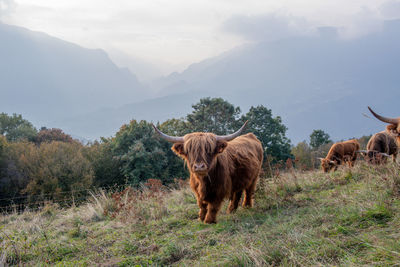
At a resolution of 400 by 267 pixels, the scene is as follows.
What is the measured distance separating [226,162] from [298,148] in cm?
3686

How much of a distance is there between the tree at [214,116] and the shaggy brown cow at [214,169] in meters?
24.8

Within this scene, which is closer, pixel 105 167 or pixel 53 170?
pixel 53 170

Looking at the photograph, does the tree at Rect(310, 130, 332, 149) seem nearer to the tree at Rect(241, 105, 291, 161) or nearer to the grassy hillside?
the tree at Rect(241, 105, 291, 161)

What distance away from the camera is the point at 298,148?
A: 40.0 m

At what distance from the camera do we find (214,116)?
32.1 metres

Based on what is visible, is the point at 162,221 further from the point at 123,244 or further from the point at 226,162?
the point at 226,162

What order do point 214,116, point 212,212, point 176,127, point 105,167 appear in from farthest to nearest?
1. point 214,116
2. point 176,127
3. point 105,167
4. point 212,212

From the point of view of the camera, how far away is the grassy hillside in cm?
271

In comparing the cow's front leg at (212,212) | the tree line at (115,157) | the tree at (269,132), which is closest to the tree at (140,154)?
the tree line at (115,157)

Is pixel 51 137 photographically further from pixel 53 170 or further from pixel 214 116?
pixel 214 116

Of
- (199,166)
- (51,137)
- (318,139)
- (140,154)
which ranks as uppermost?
(199,166)

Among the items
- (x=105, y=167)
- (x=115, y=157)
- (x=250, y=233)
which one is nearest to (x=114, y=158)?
(x=115, y=157)

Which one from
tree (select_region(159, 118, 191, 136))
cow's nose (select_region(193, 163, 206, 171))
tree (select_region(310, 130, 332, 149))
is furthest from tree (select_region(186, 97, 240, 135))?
cow's nose (select_region(193, 163, 206, 171))

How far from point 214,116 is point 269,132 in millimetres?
6082
